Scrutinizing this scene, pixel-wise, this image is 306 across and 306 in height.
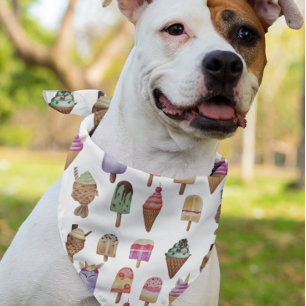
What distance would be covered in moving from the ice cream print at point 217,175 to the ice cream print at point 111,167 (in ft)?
1.62

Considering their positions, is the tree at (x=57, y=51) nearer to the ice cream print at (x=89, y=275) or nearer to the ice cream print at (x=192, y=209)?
the ice cream print at (x=192, y=209)

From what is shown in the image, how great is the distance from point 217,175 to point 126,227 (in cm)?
58

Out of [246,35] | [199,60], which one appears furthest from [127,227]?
[246,35]

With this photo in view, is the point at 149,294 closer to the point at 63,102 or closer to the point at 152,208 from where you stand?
the point at 152,208

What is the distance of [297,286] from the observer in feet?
17.1

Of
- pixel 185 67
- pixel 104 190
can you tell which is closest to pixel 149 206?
pixel 104 190

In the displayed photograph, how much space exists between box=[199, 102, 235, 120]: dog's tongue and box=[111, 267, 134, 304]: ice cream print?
91 centimetres

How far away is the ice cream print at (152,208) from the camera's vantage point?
2502 mm

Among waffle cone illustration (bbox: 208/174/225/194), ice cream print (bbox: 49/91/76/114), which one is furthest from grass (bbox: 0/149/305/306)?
ice cream print (bbox: 49/91/76/114)

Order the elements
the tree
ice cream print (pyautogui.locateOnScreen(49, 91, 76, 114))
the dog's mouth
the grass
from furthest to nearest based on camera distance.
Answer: the tree, the grass, ice cream print (pyautogui.locateOnScreen(49, 91, 76, 114)), the dog's mouth

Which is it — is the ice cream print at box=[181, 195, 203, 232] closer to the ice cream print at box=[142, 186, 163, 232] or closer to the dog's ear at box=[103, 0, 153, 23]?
the ice cream print at box=[142, 186, 163, 232]

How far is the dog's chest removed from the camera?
247 cm

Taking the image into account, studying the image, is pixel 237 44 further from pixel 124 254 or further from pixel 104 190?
pixel 124 254

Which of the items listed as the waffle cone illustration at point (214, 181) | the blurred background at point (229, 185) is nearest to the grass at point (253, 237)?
the blurred background at point (229, 185)
